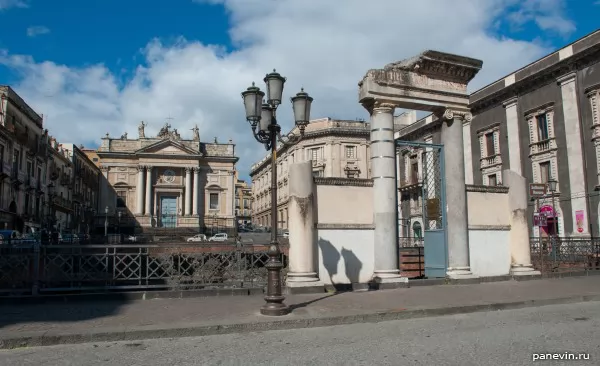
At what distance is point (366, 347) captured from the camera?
6.09 m

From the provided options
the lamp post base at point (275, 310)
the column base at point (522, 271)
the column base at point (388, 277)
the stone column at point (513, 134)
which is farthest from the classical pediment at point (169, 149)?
the lamp post base at point (275, 310)

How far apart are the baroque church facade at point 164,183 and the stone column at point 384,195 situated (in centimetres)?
5082

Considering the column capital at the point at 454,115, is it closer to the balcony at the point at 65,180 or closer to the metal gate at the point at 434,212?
the metal gate at the point at 434,212

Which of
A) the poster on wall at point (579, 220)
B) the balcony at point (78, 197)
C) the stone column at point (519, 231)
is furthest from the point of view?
the balcony at point (78, 197)

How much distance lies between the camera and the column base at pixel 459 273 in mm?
12699

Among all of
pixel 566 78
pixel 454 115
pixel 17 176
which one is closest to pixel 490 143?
pixel 566 78

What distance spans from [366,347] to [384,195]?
637cm

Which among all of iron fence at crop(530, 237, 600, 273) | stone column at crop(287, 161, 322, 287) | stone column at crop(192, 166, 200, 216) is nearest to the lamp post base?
stone column at crop(287, 161, 322, 287)

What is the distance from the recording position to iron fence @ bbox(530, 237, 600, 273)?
16.7m

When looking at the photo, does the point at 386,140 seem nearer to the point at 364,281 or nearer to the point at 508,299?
the point at 364,281

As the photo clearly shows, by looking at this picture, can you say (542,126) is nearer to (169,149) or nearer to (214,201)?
(214,201)

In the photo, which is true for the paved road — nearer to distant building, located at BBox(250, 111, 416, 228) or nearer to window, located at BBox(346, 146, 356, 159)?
distant building, located at BBox(250, 111, 416, 228)

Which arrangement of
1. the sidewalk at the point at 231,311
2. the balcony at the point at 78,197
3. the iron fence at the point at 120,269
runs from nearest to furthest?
the sidewalk at the point at 231,311
the iron fence at the point at 120,269
the balcony at the point at 78,197

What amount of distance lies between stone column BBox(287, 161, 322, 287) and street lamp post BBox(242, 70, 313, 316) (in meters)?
1.16
